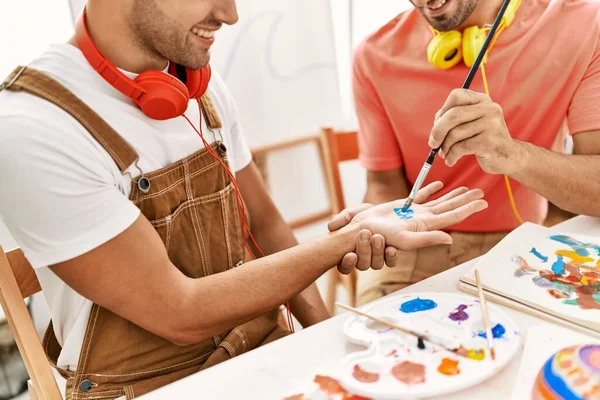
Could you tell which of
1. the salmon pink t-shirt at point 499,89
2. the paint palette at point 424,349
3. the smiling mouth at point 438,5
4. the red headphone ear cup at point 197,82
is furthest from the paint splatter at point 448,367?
the smiling mouth at point 438,5

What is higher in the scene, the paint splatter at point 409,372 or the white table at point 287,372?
the paint splatter at point 409,372

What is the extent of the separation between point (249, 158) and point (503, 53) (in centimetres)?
68

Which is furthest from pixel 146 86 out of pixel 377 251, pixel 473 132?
pixel 473 132

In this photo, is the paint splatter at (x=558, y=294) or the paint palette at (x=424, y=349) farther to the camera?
the paint splatter at (x=558, y=294)

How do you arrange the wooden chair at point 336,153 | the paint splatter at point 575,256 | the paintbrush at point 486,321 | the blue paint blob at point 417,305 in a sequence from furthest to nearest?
the wooden chair at point 336,153, the paint splatter at point 575,256, the blue paint blob at point 417,305, the paintbrush at point 486,321

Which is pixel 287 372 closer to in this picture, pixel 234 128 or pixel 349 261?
pixel 349 261

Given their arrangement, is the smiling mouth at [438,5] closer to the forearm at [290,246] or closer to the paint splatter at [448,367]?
the forearm at [290,246]

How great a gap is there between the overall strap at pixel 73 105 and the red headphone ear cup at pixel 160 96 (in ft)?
0.26

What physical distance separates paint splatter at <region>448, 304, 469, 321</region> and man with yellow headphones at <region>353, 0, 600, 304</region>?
0.41 meters

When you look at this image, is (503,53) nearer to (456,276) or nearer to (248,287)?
(456,276)

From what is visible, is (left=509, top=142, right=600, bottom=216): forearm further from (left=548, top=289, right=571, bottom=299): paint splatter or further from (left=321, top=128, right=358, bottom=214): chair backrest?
(left=321, top=128, right=358, bottom=214): chair backrest

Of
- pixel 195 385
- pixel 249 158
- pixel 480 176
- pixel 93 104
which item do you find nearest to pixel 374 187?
pixel 480 176

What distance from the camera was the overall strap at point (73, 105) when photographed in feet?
3.36

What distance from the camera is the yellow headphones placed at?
144cm
